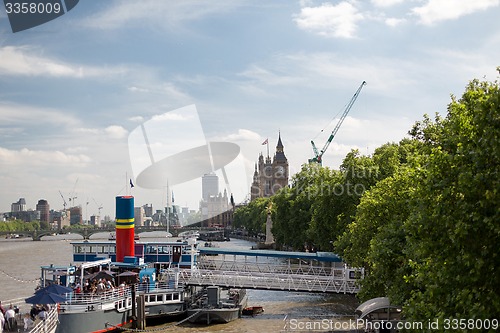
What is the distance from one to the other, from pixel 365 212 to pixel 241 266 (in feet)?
75.9

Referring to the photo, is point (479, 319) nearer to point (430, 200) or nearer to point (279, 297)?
point (430, 200)

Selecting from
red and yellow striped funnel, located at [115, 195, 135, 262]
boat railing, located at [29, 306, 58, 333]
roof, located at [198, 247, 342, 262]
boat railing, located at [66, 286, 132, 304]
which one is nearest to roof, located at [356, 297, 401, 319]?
boat railing, located at [29, 306, 58, 333]

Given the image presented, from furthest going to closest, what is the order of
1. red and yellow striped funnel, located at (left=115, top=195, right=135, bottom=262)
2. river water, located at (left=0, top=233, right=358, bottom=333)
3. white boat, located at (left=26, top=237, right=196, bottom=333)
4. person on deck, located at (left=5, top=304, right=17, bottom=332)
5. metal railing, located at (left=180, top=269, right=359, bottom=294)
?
red and yellow striped funnel, located at (left=115, top=195, right=135, bottom=262)
metal railing, located at (left=180, top=269, right=359, bottom=294)
river water, located at (left=0, top=233, right=358, bottom=333)
white boat, located at (left=26, top=237, right=196, bottom=333)
person on deck, located at (left=5, top=304, right=17, bottom=332)

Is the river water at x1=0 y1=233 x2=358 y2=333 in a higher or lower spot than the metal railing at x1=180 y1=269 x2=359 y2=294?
lower

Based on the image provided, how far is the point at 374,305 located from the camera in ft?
95.5

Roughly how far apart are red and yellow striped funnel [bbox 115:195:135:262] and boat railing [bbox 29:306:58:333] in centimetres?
1290

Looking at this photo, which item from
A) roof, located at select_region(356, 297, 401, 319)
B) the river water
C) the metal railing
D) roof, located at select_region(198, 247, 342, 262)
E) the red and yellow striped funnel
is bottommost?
the river water

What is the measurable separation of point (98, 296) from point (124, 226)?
31.1ft

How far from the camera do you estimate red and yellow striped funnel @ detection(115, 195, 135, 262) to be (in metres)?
46.9

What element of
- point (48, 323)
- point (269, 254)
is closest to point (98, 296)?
point (48, 323)

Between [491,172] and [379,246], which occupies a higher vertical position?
[491,172]

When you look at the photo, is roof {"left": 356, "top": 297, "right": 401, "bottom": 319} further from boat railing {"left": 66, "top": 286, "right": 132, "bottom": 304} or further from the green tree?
boat railing {"left": 66, "top": 286, "right": 132, "bottom": 304}

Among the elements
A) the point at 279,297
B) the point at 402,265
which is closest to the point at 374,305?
the point at 402,265

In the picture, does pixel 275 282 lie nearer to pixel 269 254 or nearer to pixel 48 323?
pixel 269 254
